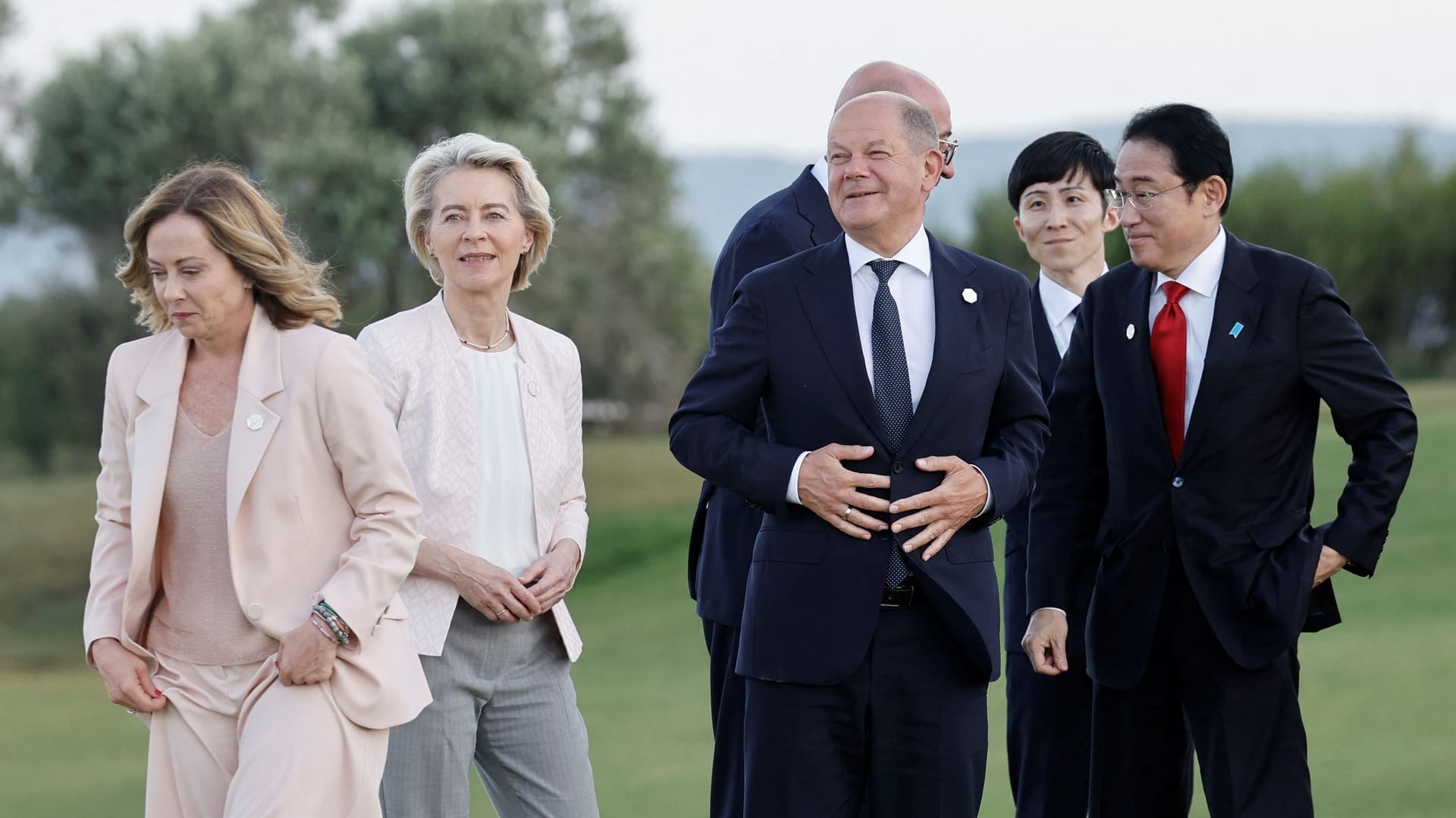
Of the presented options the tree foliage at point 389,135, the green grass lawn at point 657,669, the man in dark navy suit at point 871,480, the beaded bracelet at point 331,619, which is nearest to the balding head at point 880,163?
the man in dark navy suit at point 871,480

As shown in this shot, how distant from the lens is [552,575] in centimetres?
362

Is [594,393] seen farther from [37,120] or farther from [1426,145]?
[1426,145]

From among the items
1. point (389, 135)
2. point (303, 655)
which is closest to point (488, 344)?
point (303, 655)

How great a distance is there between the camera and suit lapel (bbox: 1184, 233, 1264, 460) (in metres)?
3.62

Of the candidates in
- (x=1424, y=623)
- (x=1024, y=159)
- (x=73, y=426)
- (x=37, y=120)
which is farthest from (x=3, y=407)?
(x=1024, y=159)

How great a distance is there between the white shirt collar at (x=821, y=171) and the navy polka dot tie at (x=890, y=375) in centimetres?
88

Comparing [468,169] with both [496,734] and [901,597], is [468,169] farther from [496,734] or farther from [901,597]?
[901,597]

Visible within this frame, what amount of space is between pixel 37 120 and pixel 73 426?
4.47 meters

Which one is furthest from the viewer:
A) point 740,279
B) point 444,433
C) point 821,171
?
point 821,171

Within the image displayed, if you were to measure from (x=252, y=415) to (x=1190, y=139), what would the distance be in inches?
90.4

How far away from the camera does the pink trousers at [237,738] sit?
3008mm

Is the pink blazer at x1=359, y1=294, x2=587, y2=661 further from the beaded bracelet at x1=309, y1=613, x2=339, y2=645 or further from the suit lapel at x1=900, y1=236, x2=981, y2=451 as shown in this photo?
the suit lapel at x1=900, y1=236, x2=981, y2=451

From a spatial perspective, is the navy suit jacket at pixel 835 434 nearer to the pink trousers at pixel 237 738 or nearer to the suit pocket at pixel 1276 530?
the suit pocket at pixel 1276 530

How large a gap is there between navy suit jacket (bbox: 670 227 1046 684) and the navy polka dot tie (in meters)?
0.03
